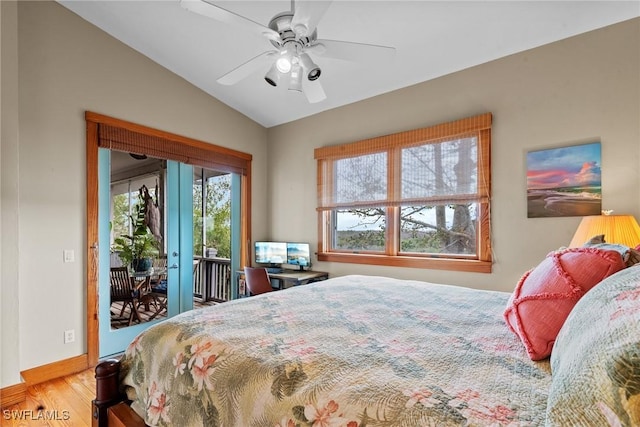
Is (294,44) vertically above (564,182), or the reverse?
(294,44)

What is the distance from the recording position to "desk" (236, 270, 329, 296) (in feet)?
12.3

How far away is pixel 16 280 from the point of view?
233cm

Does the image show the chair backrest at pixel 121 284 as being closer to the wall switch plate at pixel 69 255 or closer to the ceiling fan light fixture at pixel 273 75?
the wall switch plate at pixel 69 255

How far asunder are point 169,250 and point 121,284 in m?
0.58

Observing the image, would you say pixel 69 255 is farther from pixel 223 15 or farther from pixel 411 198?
pixel 411 198

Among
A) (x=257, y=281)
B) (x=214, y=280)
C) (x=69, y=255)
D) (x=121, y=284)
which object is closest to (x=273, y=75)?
(x=257, y=281)

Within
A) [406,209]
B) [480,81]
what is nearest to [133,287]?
[406,209]

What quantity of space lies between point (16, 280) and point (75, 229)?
0.63m

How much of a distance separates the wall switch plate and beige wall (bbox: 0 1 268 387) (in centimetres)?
3

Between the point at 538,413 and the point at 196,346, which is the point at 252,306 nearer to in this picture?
the point at 196,346

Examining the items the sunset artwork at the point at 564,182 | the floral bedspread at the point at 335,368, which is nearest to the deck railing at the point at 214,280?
the floral bedspread at the point at 335,368

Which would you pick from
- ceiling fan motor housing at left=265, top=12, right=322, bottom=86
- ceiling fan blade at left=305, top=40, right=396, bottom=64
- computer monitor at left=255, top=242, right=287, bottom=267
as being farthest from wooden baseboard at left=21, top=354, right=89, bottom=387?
ceiling fan blade at left=305, top=40, right=396, bottom=64

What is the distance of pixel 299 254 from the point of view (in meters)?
4.19

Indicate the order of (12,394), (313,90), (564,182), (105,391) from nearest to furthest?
(105,391), (12,394), (313,90), (564,182)
